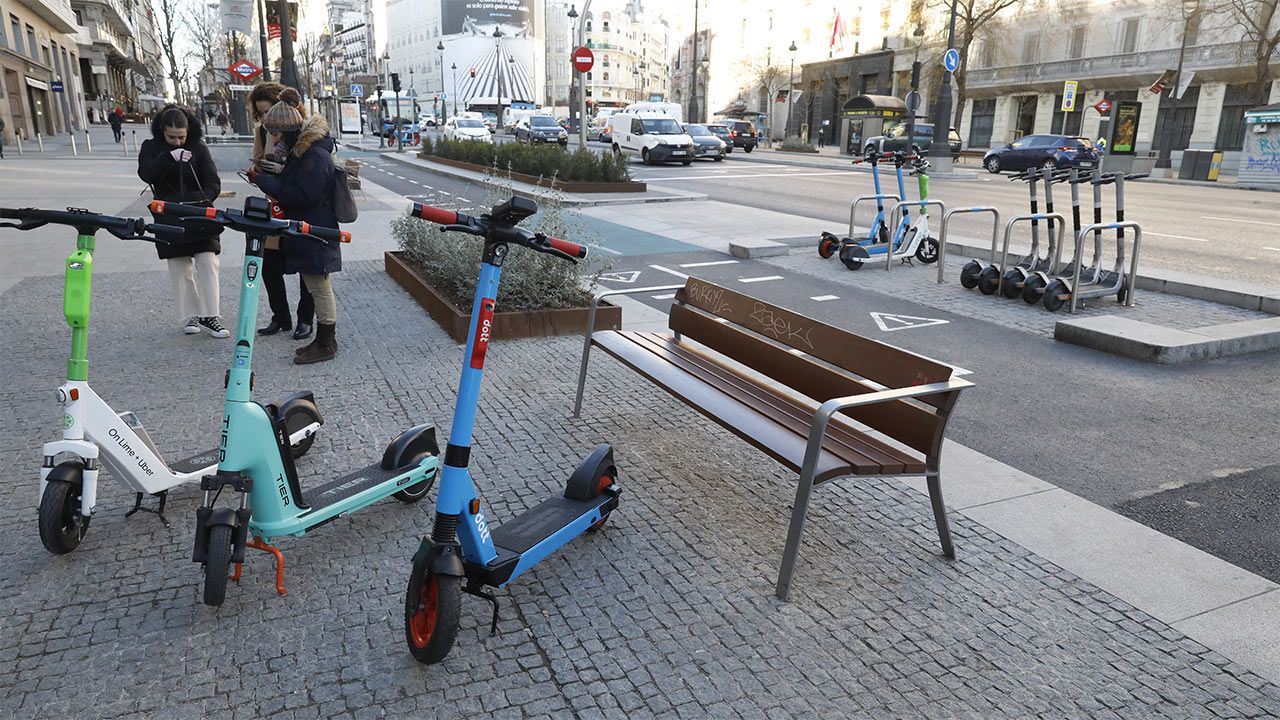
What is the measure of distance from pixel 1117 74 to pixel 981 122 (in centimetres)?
1052

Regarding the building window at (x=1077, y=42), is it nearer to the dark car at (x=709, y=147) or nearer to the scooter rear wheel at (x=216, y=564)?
the dark car at (x=709, y=147)

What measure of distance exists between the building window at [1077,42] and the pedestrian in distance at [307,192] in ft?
172

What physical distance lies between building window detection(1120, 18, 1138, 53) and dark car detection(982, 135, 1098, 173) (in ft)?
55.0

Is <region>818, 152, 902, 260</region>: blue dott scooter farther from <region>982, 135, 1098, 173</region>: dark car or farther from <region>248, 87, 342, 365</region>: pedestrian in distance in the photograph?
<region>982, 135, 1098, 173</region>: dark car

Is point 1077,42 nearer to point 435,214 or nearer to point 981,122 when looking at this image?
point 981,122

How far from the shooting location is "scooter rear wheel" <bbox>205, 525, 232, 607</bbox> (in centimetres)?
293

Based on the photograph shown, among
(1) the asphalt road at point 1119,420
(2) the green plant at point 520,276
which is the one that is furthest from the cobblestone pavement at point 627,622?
(2) the green plant at point 520,276

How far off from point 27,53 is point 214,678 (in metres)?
50.9

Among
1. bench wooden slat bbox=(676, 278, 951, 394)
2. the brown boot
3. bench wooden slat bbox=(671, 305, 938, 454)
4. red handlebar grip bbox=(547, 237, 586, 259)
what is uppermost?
red handlebar grip bbox=(547, 237, 586, 259)

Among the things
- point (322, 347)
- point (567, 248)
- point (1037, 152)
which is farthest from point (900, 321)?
point (1037, 152)

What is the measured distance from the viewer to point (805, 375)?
4117 millimetres

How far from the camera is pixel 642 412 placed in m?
5.36

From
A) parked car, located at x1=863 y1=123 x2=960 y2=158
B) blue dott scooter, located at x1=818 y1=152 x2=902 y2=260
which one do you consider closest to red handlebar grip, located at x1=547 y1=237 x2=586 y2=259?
blue dott scooter, located at x1=818 y1=152 x2=902 y2=260

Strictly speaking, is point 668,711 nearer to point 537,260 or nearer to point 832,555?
point 832,555
